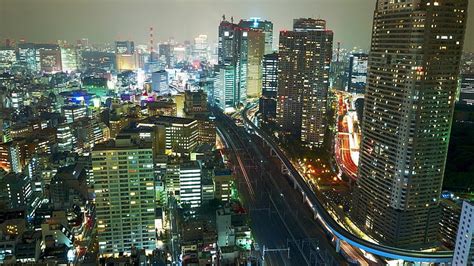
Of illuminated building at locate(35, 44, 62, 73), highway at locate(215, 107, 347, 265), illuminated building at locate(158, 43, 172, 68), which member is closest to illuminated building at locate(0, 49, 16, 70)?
illuminated building at locate(35, 44, 62, 73)

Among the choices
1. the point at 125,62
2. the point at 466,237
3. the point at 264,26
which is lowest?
the point at 466,237

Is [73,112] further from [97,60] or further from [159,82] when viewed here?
[97,60]

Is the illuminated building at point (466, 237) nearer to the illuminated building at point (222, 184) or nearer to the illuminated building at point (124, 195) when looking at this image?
the illuminated building at point (124, 195)

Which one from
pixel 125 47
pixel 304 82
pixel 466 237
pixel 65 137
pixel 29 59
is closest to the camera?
pixel 466 237

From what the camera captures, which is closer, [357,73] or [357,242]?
[357,242]

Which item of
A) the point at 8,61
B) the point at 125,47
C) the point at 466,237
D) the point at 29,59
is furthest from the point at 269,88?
the point at 466,237

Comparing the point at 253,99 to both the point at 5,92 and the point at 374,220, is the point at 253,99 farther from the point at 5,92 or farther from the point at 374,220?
the point at 374,220
